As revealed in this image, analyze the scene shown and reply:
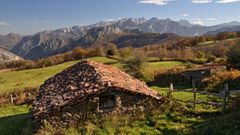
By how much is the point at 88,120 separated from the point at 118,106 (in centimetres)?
213

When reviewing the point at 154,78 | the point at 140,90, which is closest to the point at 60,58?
the point at 154,78

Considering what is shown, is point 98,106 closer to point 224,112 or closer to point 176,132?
point 176,132

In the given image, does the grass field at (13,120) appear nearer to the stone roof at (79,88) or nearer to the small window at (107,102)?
the stone roof at (79,88)

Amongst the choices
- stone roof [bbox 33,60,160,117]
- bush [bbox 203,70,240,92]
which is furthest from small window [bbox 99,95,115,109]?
bush [bbox 203,70,240,92]

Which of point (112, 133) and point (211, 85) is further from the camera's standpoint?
point (211, 85)

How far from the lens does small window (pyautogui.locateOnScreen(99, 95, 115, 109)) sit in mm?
20906

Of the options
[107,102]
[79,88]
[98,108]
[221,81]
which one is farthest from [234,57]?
[98,108]

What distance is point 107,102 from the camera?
21.1 m

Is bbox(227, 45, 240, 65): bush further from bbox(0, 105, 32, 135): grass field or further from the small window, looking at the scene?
the small window

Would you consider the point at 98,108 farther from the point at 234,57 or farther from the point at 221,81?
the point at 234,57

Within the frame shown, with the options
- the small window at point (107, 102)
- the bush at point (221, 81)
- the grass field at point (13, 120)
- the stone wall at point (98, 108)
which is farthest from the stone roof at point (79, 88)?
the bush at point (221, 81)

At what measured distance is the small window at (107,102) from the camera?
2091 centimetres

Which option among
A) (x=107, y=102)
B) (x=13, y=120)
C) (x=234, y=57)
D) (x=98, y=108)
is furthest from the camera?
(x=234, y=57)

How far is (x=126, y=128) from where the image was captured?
62.0 feet
